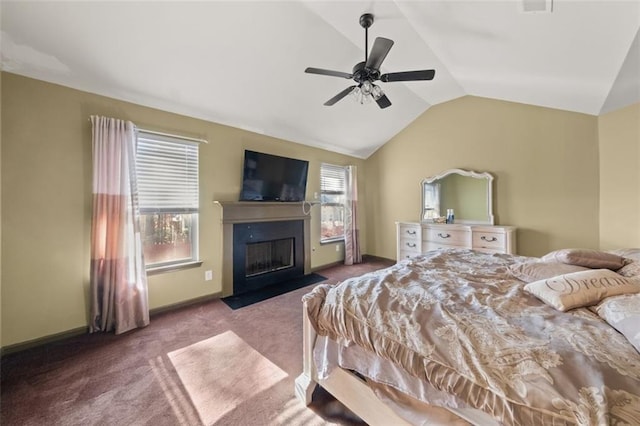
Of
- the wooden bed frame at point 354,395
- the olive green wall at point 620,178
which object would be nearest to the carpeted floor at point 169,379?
the wooden bed frame at point 354,395

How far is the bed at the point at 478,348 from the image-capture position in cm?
70

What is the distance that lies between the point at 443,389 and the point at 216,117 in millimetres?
3383

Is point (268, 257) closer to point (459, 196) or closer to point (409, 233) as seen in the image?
point (409, 233)

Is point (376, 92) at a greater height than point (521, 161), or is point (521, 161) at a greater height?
point (376, 92)

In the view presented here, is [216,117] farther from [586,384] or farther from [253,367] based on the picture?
[586,384]

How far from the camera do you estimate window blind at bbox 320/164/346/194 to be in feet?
14.8

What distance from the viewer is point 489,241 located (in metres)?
3.44

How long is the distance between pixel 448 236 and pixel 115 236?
437 cm

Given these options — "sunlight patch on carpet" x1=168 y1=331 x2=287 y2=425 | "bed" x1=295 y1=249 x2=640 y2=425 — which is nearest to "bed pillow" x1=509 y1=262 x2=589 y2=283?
"bed" x1=295 y1=249 x2=640 y2=425

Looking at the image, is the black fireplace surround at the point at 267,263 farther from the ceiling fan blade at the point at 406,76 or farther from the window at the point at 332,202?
the ceiling fan blade at the point at 406,76

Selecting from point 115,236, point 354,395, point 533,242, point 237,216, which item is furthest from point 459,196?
point 115,236

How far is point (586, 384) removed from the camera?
684 millimetres

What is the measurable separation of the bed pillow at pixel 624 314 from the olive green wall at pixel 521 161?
2748 mm

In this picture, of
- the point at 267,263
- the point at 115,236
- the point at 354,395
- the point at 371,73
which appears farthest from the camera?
the point at 267,263
